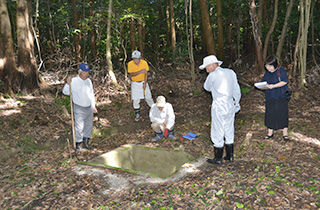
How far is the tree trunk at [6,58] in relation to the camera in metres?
9.09

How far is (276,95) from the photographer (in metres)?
5.78

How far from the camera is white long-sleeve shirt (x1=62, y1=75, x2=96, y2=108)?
6125 mm

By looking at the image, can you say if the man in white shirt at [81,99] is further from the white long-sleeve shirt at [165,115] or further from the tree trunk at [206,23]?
the tree trunk at [206,23]

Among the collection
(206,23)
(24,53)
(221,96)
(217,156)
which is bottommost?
(217,156)

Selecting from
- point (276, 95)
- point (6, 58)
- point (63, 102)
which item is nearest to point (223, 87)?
point (276, 95)

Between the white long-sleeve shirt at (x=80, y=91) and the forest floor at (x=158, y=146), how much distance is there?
1.25 metres

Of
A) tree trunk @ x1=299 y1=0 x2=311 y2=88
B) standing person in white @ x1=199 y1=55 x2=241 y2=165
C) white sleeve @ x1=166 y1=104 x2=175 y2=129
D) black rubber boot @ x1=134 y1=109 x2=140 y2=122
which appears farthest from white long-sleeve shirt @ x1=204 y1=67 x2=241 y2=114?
tree trunk @ x1=299 y1=0 x2=311 y2=88

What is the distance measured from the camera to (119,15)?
1141cm

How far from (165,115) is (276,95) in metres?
2.66

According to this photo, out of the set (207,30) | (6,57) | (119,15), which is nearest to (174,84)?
(207,30)

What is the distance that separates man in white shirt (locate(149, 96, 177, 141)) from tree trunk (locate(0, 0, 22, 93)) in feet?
17.8

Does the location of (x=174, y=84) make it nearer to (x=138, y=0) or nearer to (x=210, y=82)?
(x=138, y=0)

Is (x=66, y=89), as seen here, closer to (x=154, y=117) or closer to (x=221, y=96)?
(x=154, y=117)

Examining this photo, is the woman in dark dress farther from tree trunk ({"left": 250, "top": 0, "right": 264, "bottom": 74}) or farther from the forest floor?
tree trunk ({"left": 250, "top": 0, "right": 264, "bottom": 74})
